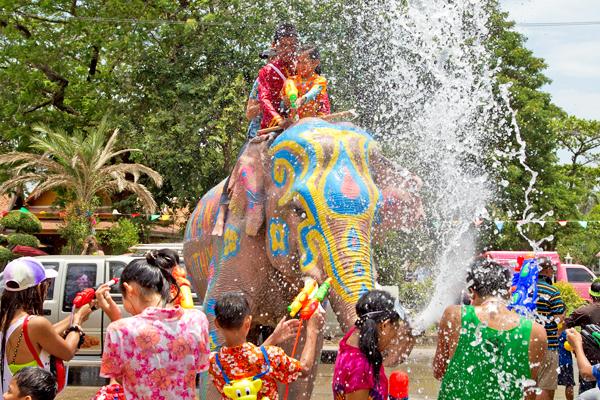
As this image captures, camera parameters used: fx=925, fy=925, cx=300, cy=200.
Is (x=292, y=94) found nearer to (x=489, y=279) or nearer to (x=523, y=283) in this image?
(x=523, y=283)

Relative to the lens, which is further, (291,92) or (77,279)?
(77,279)

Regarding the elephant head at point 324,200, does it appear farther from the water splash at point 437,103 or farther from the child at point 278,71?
the water splash at point 437,103

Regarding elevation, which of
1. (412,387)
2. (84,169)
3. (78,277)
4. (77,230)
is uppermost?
(84,169)

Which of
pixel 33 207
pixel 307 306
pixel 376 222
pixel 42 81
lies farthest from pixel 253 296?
pixel 33 207

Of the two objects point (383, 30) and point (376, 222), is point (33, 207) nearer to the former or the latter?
point (383, 30)

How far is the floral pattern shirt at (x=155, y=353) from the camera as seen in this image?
13.5 feet

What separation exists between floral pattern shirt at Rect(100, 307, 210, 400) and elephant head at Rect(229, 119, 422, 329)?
2075 millimetres

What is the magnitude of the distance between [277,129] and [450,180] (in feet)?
25.8

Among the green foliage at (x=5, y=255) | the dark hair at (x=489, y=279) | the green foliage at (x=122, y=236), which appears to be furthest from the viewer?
the green foliage at (x=122, y=236)

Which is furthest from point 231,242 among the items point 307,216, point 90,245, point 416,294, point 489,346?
point 90,245

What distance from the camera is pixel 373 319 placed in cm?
438

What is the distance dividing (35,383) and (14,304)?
87 centimetres

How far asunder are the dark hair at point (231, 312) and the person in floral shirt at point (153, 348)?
15cm

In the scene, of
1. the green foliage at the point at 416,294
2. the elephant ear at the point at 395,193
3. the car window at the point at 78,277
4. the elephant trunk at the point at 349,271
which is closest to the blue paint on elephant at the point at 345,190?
the elephant trunk at the point at 349,271
